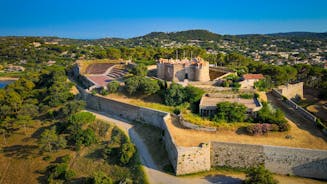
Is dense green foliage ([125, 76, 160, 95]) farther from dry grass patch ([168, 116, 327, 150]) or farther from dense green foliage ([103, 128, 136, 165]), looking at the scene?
dry grass patch ([168, 116, 327, 150])

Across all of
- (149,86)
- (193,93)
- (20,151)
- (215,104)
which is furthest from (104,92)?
(215,104)

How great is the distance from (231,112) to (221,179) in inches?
271

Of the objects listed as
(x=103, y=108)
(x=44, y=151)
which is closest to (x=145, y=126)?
(x=103, y=108)

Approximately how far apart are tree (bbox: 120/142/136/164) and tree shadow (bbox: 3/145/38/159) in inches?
451

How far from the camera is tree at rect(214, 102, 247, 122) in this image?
23.9m

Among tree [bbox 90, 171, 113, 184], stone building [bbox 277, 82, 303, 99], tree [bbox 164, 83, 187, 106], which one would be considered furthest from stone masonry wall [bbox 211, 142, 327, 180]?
stone building [bbox 277, 82, 303, 99]

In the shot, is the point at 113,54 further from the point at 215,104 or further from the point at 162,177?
the point at 162,177

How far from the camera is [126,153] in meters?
21.5

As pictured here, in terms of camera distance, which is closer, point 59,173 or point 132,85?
point 59,173

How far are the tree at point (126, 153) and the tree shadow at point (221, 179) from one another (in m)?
6.48

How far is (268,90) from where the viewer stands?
34219mm

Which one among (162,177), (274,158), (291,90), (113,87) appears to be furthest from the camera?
(291,90)

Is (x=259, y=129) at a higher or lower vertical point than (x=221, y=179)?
higher

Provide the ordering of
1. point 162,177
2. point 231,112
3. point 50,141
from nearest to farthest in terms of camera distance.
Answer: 1. point 162,177
2. point 231,112
3. point 50,141
